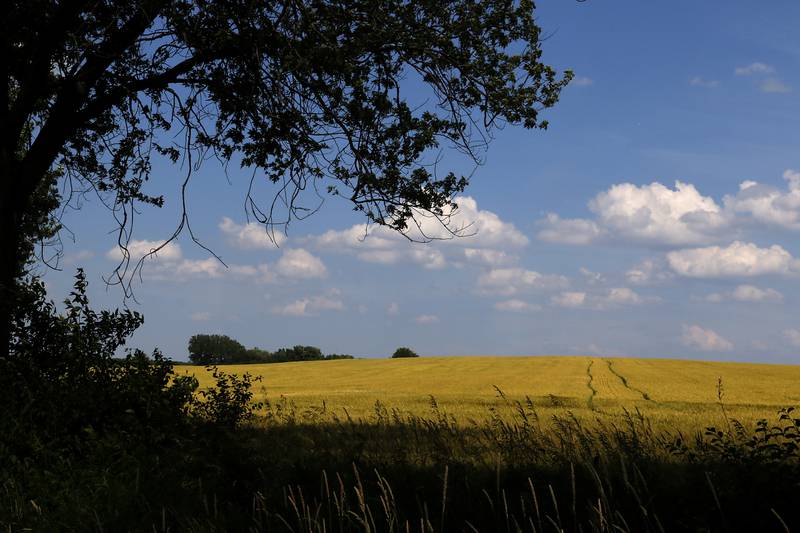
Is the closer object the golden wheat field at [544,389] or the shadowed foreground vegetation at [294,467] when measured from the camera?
the shadowed foreground vegetation at [294,467]

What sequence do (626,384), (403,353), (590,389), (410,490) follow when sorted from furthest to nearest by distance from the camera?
(403,353) < (626,384) < (590,389) < (410,490)

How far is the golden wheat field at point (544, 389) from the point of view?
62.5 ft

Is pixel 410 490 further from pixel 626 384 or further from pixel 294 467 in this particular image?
pixel 626 384

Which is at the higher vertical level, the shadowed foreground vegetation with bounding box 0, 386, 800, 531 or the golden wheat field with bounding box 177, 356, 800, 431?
the shadowed foreground vegetation with bounding box 0, 386, 800, 531

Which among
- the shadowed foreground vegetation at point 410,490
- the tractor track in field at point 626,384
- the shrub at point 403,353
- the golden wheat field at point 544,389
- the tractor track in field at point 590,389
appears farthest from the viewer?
the shrub at point 403,353

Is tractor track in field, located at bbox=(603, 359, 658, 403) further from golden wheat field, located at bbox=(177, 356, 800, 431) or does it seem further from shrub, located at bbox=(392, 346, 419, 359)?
shrub, located at bbox=(392, 346, 419, 359)

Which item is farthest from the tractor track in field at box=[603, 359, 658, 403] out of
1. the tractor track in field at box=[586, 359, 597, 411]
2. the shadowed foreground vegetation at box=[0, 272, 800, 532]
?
the shadowed foreground vegetation at box=[0, 272, 800, 532]

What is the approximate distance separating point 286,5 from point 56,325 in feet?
19.1

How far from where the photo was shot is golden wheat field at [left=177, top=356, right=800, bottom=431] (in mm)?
19050

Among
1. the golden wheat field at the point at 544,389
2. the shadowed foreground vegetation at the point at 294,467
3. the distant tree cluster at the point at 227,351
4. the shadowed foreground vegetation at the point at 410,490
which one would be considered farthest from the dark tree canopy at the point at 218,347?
the shadowed foreground vegetation at the point at 410,490

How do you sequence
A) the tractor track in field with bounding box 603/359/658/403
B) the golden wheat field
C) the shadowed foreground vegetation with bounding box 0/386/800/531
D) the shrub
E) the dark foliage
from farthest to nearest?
the shrub → the tractor track in field with bounding box 603/359/658/403 → the golden wheat field → the dark foliage → the shadowed foreground vegetation with bounding box 0/386/800/531

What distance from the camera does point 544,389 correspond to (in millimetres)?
31016

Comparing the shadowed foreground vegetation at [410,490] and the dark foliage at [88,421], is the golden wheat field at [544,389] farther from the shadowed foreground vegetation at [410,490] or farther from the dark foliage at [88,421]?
the shadowed foreground vegetation at [410,490]

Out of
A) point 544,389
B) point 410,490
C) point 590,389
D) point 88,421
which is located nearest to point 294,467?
point 410,490
